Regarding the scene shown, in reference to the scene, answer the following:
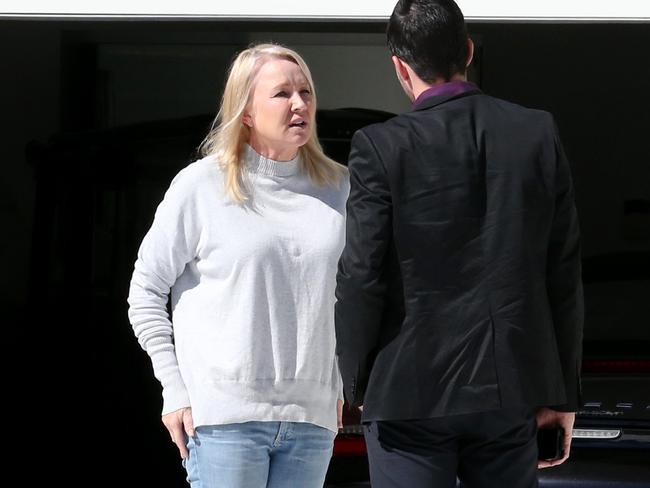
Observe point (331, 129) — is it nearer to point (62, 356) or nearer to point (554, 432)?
point (62, 356)

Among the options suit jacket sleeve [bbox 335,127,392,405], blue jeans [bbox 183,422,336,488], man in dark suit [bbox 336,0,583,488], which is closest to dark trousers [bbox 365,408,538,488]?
man in dark suit [bbox 336,0,583,488]

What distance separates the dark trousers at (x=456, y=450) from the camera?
5.73ft

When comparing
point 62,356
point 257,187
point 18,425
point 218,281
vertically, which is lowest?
point 18,425

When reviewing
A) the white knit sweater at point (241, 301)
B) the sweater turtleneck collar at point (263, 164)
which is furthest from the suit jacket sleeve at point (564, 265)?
the sweater turtleneck collar at point (263, 164)

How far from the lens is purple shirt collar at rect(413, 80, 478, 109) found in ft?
5.82

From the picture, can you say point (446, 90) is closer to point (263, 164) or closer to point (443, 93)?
point (443, 93)

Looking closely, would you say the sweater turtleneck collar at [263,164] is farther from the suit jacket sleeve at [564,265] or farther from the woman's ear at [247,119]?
the suit jacket sleeve at [564,265]

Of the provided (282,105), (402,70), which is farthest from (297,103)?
(402,70)

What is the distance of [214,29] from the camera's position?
2812 mm

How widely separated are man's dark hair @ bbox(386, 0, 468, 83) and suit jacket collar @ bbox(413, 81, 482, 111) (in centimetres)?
3

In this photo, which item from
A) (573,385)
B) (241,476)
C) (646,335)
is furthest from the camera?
(646,335)

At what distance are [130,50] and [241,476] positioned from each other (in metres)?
1.33

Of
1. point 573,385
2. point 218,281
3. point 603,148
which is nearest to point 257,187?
point 218,281

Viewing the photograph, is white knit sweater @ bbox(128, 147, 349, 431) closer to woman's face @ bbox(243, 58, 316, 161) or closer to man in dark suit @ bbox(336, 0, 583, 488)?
woman's face @ bbox(243, 58, 316, 161)
